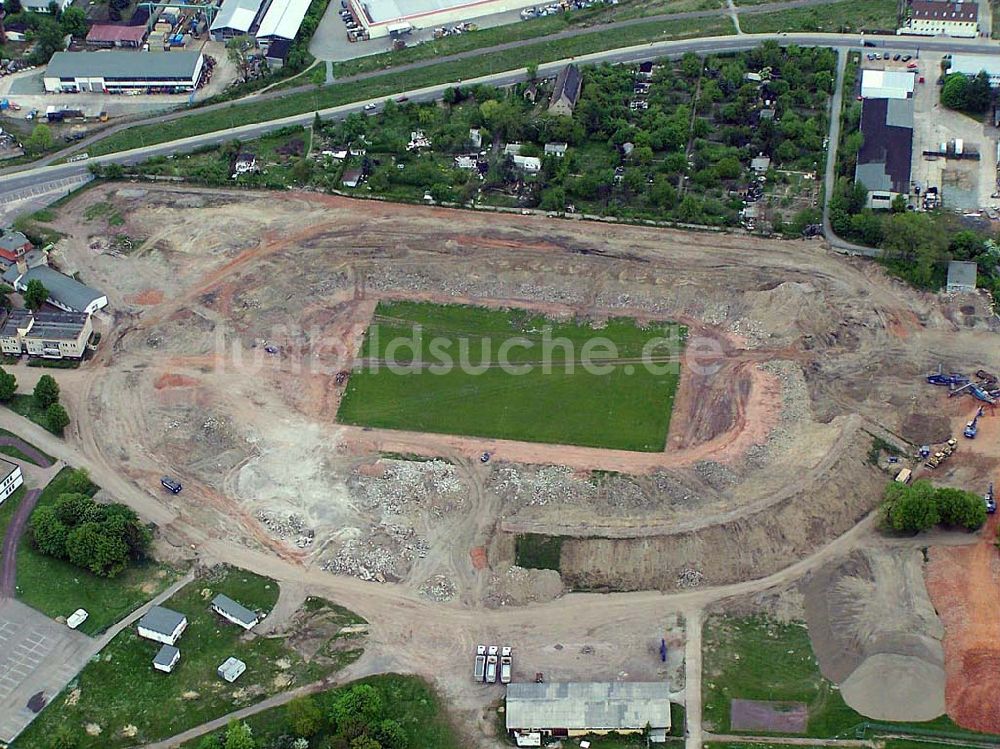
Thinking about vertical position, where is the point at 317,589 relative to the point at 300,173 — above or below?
below

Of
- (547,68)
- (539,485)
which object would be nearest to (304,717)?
(539,485)

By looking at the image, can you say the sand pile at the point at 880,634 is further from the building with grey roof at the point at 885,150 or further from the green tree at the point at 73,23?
the green tree at the point at 73,23

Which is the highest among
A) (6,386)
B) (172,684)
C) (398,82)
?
(398,82)

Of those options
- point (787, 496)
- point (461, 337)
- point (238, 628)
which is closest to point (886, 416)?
point (787, 496)

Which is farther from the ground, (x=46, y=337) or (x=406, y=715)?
(x=46, y=337)

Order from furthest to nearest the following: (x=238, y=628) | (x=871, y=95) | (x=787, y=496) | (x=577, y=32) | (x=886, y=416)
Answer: (x=577, y=32)
(x=871, y=95)
(x=886, y=416)
(x=787, y=496)
(x=238, y=628)

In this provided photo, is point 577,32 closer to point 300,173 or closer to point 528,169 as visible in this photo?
point 528,169

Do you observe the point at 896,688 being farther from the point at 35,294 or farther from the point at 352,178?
the point at 35,294
